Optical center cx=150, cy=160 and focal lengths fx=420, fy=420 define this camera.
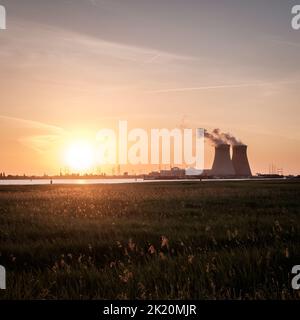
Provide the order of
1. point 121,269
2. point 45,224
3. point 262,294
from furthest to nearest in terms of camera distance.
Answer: point 45,224
point 121,269
point 262,294

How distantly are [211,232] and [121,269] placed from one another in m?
4.62

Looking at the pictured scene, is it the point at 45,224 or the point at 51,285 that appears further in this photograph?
the point at 45,224

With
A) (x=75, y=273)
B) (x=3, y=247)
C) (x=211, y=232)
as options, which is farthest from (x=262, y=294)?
(x=3, y=247)

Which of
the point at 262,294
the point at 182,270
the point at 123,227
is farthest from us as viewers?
the point at 123,227

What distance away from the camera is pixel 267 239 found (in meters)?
10.4

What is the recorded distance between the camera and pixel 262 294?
5840 millimetres

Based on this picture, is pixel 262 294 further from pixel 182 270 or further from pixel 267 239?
pixel 267 239

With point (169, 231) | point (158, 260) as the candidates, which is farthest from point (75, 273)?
point (169, 231)

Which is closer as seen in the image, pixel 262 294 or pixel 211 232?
pixel 262 294
